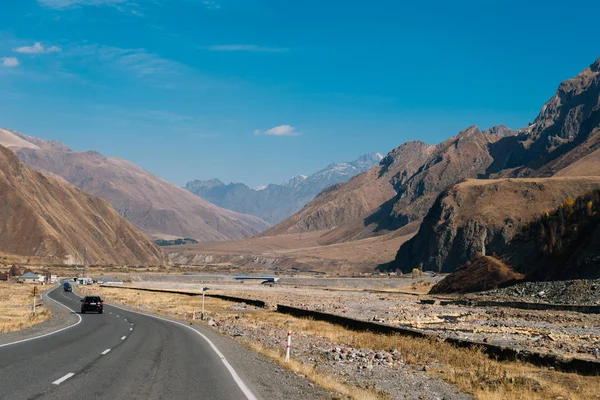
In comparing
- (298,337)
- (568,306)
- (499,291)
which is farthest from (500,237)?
(298,337)

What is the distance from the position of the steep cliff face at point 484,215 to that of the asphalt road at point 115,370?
477ft

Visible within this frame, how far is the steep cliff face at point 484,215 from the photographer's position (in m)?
165

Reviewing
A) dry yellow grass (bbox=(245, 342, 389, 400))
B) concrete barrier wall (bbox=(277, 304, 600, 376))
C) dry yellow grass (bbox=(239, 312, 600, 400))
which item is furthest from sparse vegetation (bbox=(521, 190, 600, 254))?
dry yellow grass (bbox=(245, 342, 389, 400))

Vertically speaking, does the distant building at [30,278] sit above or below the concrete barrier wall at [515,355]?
below

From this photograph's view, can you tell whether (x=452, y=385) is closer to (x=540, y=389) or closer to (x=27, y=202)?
(x=540, y=389)

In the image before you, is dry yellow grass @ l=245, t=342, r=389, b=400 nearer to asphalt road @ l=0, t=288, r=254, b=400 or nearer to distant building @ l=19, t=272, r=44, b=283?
asphalt road @ l=0, t=288, r=254, b=400

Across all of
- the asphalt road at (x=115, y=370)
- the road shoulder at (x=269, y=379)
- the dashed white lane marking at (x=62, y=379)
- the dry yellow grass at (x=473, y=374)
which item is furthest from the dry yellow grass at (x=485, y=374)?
the dashed white lane marking at (x=62, y=379)

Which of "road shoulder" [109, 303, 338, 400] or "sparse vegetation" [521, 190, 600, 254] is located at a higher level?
"sparse vegetation" [521, 190, 600, 254]

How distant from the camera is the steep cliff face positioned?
164625 millimetres

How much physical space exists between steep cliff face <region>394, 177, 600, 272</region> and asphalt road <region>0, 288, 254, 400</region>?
14538 cm

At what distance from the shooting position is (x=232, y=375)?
16391 millimetres

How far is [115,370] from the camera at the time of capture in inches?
655

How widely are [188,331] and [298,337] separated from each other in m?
6.29

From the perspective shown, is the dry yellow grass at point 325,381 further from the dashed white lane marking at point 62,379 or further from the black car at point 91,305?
the black car at point 91,305
